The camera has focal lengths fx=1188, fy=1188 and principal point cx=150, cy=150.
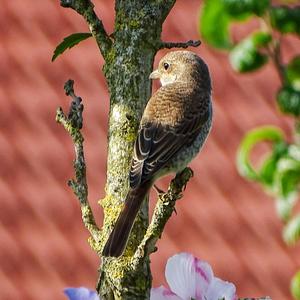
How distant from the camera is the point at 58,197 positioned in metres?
6.28

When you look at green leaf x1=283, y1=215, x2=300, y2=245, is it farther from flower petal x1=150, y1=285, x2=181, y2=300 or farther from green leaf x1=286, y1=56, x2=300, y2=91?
flower petal x1=150, y1=285, x2=181, y2=300

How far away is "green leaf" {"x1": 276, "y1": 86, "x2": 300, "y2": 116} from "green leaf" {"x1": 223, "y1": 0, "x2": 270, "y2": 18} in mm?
335

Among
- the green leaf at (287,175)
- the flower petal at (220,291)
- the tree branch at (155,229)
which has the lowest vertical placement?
the flower petal at (220,291)

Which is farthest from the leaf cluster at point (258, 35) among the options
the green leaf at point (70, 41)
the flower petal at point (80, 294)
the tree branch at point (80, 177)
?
the flower petal at point (80, 294)

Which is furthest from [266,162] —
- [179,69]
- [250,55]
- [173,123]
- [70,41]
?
[70,41]

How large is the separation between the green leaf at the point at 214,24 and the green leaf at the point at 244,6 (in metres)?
0.16

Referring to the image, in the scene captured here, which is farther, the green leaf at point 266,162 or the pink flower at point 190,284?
the green leaf at point 266,162

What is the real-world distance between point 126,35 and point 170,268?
513 mm

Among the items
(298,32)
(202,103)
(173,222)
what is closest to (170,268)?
(202,103)

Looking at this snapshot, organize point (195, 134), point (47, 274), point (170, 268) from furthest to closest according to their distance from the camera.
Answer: point (47, 274)
point (195, 134)
point (170, 268)

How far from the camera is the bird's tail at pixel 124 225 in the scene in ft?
7.23

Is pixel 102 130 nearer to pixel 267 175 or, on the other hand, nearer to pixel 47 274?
pixel 47 274

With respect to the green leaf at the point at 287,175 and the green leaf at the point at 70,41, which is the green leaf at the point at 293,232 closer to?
the green leaf at the point at 287,175

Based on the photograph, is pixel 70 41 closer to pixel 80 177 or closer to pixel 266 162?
pixel 80 177
